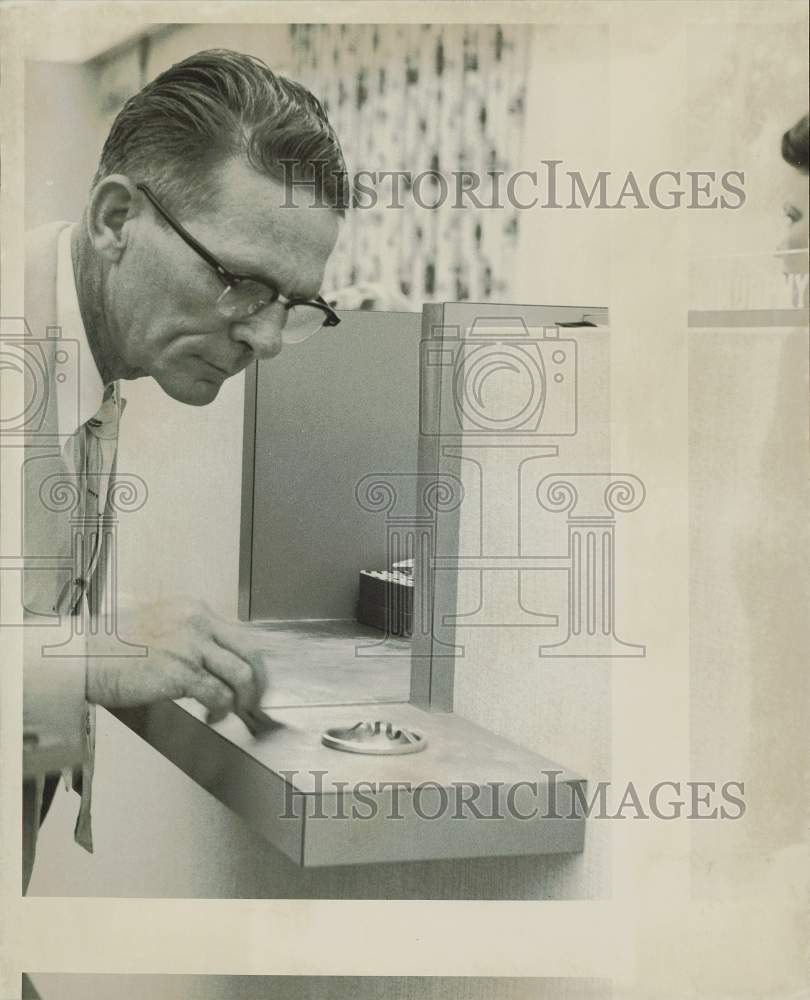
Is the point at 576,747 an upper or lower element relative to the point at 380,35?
lower

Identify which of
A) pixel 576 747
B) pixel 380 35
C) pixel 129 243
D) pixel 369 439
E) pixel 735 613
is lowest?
pixel 576 747

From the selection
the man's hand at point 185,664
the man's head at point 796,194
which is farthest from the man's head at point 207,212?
the man's head at point 796,194

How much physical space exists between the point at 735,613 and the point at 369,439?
0.38 meters

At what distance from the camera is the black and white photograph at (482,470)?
96 cm

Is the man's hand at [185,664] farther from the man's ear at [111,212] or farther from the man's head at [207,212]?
the man's ear at [111,212]

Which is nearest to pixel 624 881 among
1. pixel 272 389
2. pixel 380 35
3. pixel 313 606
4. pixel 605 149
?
pixel 313 606

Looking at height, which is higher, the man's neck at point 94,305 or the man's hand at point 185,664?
the man's neck at point 94,305

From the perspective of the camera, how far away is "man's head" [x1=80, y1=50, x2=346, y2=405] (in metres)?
0.94

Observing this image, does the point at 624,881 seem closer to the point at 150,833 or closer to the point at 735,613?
the point at 735,613

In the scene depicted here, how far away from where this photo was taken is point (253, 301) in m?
0.95

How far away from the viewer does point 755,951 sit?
959mm

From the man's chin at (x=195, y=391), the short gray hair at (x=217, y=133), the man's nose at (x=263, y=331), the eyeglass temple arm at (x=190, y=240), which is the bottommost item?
the man's chin at (x=195, y=391)

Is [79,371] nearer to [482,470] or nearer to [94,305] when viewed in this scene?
[94,305]

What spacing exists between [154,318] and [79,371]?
9cm
